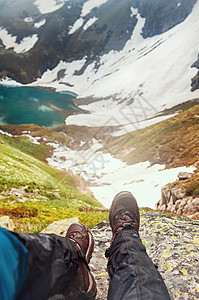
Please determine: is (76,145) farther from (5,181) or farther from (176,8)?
(176,8)

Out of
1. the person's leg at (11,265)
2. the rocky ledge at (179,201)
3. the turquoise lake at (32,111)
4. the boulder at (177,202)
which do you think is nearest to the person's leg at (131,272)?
the person's leg at (11,265)

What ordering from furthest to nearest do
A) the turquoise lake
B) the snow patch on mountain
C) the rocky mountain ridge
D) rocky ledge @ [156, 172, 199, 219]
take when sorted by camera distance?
the snow patch on mountain
the turquoise lake
rocky ledge @ [156, 172, 199, 219]
the rocky mountain ridge

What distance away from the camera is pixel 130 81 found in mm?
150625

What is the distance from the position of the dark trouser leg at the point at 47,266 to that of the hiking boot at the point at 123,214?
6.18ft

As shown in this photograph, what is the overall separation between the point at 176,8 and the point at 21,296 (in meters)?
259

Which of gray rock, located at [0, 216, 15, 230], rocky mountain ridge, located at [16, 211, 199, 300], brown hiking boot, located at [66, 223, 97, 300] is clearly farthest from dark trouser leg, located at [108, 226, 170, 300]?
gray rock, located at [0, 216, 15, 230]

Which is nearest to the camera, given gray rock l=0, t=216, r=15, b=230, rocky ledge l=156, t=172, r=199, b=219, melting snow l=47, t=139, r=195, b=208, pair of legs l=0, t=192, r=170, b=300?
pair of legs l=0, t=192, r=170, b=300

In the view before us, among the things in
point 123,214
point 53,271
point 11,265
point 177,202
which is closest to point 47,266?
point 53,271

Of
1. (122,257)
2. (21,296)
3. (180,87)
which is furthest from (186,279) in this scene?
(180,87)

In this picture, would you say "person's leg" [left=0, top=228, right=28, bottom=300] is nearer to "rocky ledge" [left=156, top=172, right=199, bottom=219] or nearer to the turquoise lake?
"rocky ledge" [left=156, top=172, right=199, bottom=219]

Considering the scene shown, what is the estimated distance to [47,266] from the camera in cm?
226

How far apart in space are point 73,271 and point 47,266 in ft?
2.21

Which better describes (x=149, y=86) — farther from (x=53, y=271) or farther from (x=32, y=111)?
(x=53, y=271)

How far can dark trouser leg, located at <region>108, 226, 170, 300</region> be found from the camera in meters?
2.57
